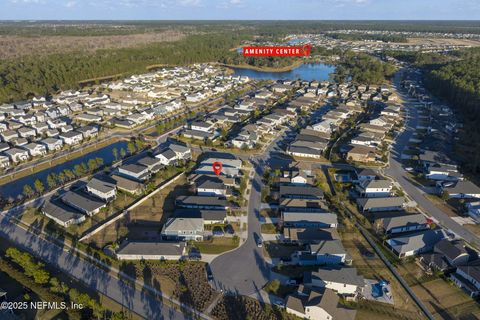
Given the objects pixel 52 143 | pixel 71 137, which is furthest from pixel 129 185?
pixel 71 137

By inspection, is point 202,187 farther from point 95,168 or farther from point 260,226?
point 95,168

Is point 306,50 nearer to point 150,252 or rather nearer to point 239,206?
point 239,206

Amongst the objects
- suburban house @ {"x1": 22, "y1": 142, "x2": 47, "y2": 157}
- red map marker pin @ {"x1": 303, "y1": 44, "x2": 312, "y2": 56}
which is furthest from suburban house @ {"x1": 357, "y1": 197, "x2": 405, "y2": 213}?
red map marker pin @ {"x1": 303, "y1": 44, "x2": 312, "y2": 56}

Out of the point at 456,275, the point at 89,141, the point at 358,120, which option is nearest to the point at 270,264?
the point at 456,275

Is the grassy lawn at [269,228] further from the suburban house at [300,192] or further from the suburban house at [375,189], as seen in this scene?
the suburban house at [375,189]

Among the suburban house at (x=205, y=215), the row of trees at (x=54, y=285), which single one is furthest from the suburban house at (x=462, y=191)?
the row of trees at (x=54, y=285)

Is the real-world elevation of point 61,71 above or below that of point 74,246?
above
